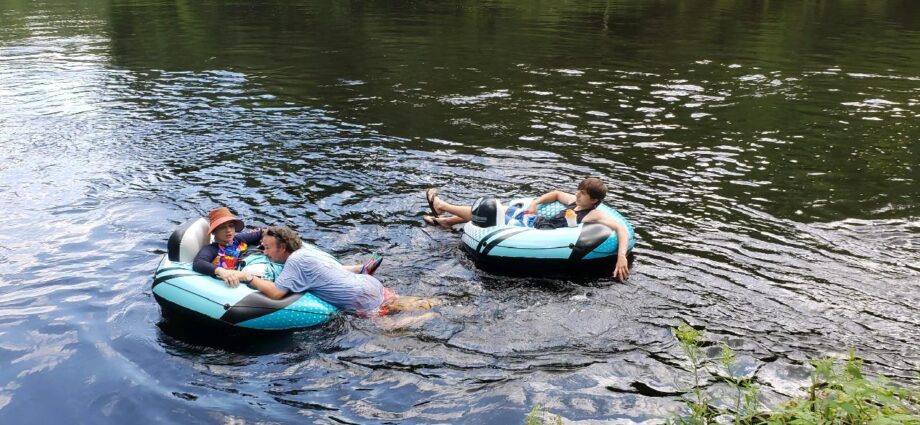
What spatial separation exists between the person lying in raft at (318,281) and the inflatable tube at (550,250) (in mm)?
1354

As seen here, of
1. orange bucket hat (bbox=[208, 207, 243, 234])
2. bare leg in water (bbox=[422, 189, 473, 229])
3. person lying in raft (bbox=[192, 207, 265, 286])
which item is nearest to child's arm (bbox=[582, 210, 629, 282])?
bare leg in water (bbox=[422, 189, 473, 229])

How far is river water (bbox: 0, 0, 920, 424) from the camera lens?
6984mm

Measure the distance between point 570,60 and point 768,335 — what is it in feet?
54.9

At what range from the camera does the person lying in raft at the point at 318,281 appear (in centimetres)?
805

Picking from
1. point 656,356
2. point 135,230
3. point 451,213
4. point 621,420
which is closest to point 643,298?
point 656,356

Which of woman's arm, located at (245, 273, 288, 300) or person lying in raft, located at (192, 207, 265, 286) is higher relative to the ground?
person lying in raft, located at (192, 207, 265, 286)

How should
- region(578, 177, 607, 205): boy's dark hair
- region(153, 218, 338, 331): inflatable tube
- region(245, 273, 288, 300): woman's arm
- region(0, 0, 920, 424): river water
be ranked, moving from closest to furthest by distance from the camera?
region(0, 0, 920, 424): river water
region(153, 218, 338, 331): inflatable tube
region(245, 273, 288, 300): woman's arm
region(578, 177, 607, 205): boy's dark hair

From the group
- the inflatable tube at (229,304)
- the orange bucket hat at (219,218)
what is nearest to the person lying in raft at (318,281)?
the inflatable tube at (229,304)

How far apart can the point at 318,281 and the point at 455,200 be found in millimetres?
4050

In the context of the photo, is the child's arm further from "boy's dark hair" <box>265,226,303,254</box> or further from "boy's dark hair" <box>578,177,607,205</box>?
"boy's dark hair" <box>265,226,303,254</box>

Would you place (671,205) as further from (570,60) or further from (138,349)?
(570,60)

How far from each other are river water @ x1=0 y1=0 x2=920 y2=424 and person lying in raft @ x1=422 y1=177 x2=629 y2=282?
32cm

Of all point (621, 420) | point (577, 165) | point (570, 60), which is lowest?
point (621, 420)

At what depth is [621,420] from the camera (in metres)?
6.25
